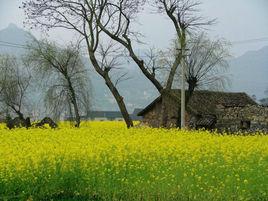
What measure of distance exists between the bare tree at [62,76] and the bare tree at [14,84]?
3422 mm

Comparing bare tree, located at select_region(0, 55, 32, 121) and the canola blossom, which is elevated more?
bare tree, located at select_region(0, 55, 32, 121)

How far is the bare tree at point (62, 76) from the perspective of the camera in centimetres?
3772

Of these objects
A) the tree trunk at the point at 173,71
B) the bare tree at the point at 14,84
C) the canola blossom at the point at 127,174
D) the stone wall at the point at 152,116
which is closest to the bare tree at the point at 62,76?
the bare tree at the point at 14,84

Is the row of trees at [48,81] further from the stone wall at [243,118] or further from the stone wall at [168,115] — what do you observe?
the stone wall at [243,118]

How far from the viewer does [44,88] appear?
126 feet

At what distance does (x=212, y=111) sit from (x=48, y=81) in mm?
12371

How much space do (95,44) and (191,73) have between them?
8.16 m

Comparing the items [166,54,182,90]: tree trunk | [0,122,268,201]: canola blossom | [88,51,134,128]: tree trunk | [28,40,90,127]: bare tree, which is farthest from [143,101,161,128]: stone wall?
[0,122,268,201]: canola blossom

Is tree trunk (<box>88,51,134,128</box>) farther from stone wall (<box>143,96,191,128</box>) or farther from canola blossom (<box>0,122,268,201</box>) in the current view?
canola blossom (<box>0,122,268,201</box>)

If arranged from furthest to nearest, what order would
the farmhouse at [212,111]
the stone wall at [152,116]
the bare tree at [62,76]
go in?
1. the stone wall at [152,116]
2. the bare tree at [62,76]
3. the farmhouse at [212,111]

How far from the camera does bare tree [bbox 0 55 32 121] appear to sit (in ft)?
152

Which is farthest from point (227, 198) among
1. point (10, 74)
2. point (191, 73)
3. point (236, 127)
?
point (10, 74)

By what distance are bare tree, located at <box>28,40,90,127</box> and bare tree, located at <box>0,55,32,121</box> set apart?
11.2 feet

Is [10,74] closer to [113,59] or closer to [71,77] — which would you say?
[71,77]
